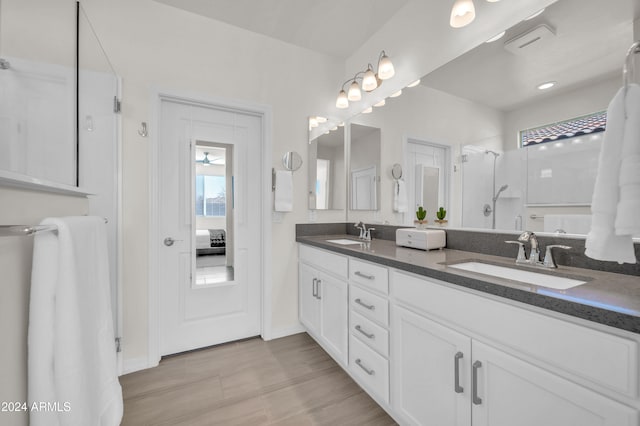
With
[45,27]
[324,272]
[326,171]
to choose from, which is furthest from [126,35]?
[324,272]

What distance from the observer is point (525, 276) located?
3.72 feet

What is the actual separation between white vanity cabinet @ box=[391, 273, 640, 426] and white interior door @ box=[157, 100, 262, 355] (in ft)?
4.81

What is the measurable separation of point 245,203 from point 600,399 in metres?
2.23

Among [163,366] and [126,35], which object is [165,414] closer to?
[163,366]

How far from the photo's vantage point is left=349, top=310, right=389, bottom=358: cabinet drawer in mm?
1334

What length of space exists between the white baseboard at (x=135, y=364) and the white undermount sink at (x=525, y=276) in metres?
2.19

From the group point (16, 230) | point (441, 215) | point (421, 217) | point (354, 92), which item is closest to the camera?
point (16, 230)

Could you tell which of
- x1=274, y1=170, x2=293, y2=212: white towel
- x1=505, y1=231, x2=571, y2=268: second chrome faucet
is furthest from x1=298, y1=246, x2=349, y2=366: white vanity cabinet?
x1=505, y1=231, x2=571, y2=268: second chrome faucet

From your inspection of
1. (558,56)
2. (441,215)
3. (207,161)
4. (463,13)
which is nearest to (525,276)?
(441,215)

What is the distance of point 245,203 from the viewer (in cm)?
231

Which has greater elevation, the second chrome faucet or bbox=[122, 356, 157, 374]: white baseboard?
the second chrome faucet

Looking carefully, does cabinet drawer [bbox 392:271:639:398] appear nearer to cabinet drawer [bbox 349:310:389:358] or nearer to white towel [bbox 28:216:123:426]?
cabinet drawer [bbox 349:310:389:358]

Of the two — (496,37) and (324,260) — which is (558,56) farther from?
(324,260)

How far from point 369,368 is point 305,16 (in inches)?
103
